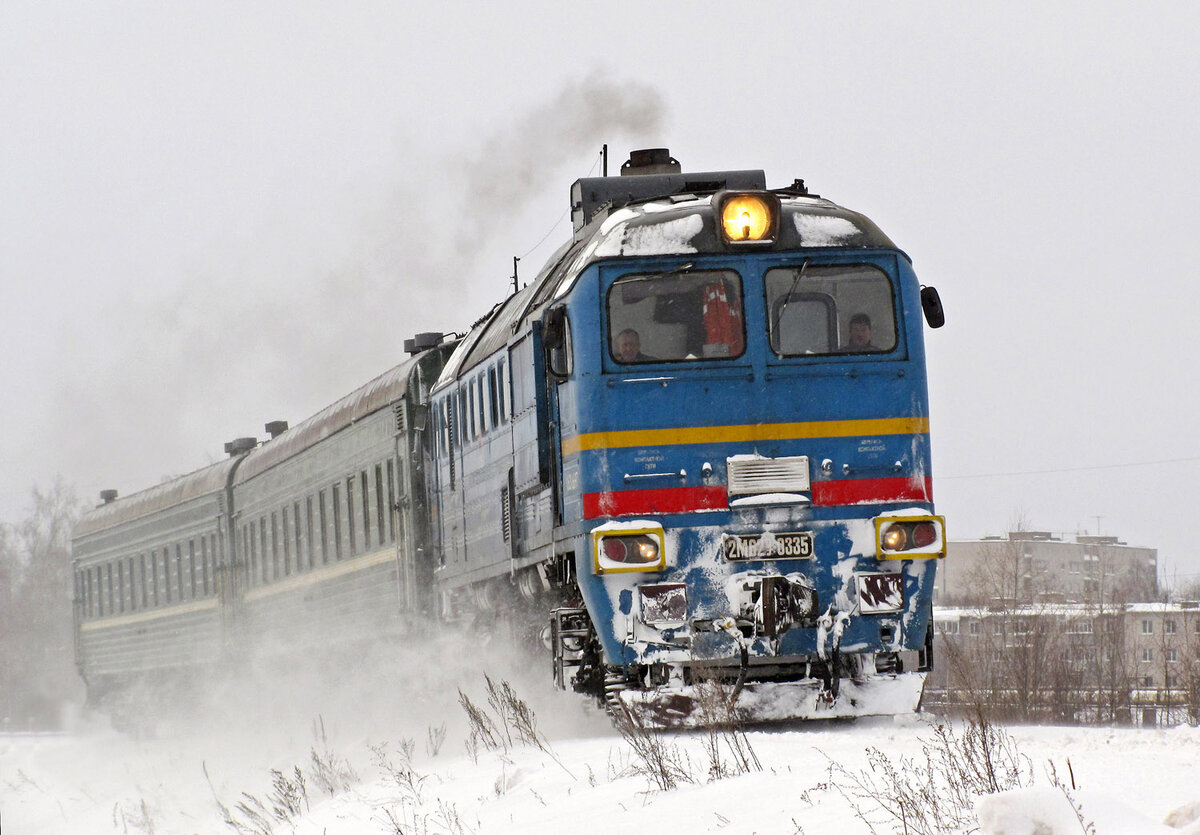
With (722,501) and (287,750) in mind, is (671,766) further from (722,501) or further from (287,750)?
(287,750)

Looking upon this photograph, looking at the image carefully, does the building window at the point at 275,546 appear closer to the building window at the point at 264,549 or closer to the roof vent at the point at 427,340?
the building window at the point at 264,549

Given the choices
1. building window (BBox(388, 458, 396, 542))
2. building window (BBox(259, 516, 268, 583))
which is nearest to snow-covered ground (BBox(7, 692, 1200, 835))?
building window (BBox(388, 458, 396, 542))

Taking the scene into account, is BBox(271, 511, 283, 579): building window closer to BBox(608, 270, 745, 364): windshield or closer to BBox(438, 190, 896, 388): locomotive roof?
BBox(438, 190, 896, 388): locomotive roof

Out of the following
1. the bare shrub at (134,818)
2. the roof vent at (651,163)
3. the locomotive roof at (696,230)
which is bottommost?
the bare shrub at (134,818)

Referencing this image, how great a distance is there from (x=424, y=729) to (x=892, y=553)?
6.36m

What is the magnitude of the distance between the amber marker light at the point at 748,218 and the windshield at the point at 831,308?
0.25 m

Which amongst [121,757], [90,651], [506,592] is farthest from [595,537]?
[90,651]

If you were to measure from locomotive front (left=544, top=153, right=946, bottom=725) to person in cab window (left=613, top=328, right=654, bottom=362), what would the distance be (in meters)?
0.01

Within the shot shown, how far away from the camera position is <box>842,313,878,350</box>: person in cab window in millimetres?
10188

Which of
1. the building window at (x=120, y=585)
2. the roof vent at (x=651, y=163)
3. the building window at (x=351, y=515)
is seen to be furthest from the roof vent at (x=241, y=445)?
the roof vent at (x=651, y=163)

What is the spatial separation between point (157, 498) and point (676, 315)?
20.2 metres

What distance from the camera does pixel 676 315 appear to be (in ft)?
33.5

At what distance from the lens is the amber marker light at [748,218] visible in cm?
1013

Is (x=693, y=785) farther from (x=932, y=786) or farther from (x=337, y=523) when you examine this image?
(x=337, y=523)
